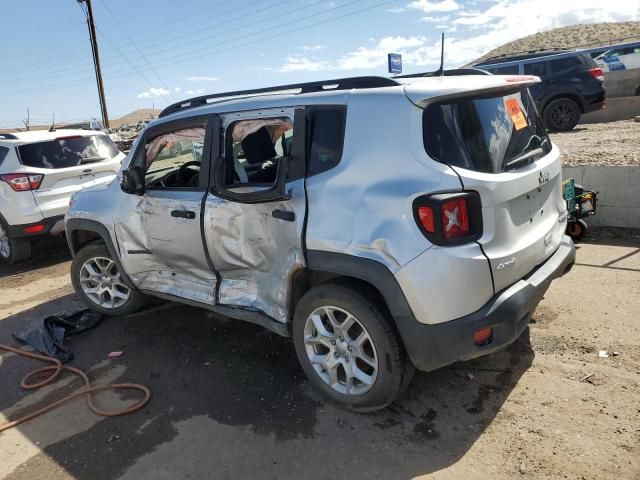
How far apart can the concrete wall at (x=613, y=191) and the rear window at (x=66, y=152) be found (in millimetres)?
6325

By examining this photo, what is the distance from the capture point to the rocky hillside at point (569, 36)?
55.0 meters

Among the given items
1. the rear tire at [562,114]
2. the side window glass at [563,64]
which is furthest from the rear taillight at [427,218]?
the side window glass at [563,64]

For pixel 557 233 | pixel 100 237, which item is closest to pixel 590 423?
pixel 557 233

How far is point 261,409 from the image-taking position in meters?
3.21

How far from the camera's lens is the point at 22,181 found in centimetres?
670

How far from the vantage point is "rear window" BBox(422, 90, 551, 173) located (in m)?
2.64

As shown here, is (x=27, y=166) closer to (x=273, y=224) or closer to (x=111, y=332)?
(x=111, y=332)

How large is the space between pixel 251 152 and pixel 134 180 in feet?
3.61

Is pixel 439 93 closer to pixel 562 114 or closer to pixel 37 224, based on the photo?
pixel 37 224

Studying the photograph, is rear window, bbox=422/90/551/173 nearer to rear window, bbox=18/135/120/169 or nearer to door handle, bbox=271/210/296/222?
door handle, bbox=271/210/296/222

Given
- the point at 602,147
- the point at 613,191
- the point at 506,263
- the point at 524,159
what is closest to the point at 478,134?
the point at 524,159

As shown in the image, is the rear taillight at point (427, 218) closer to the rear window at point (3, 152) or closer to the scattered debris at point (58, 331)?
the scattered debris at point (58, 331)

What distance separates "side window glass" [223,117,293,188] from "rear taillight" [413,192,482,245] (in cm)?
126

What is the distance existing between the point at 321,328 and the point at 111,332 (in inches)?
96.8
